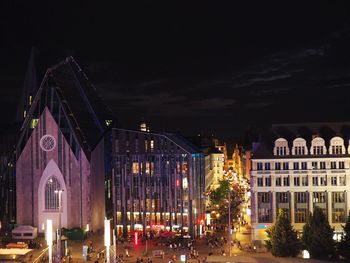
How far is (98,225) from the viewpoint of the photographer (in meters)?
107

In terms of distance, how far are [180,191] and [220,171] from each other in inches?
2576

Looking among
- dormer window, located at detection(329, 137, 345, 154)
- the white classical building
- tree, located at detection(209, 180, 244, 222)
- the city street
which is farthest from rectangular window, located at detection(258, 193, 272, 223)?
tree, located at detection(209, 180, 244, 222)

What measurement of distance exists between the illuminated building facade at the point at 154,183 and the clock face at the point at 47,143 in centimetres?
1077

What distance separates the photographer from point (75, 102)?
110562 mm

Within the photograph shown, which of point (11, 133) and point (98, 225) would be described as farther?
point (11, 133)

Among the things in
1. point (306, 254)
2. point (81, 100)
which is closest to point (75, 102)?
point (81, 100)

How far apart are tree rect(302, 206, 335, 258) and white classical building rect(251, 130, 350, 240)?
1527 centimetres

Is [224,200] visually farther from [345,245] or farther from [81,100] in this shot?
[345,245]

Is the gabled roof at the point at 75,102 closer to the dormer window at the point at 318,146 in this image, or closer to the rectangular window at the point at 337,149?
the dormer window at the point at 318,146

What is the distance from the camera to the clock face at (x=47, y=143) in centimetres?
10350

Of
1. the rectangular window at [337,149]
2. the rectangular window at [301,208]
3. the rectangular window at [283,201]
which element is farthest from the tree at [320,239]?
the rectangular window at [337,149]

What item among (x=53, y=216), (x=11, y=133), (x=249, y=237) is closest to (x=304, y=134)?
(x=249, y=237)

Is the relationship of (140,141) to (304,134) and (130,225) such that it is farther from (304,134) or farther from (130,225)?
(304,134)

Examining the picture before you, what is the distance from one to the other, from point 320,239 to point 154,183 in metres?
37.8
